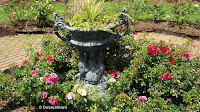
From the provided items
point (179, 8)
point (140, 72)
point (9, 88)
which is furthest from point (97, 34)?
point (179, 8)

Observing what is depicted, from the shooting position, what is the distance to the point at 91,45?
3.38 meters

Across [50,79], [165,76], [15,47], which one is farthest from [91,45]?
[15,47]

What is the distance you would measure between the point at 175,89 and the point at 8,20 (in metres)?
7.63

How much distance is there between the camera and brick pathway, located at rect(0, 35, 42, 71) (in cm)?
551

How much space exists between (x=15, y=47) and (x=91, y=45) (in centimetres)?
392

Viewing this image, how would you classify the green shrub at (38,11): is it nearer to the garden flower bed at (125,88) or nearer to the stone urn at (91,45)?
the garden flower bed at (125,88)

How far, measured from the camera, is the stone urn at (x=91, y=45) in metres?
3.40

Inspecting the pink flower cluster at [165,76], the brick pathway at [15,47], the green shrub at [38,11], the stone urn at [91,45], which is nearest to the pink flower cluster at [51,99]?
the stone urn at [91,45]

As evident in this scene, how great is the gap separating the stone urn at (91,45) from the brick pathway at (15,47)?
189 centimetres

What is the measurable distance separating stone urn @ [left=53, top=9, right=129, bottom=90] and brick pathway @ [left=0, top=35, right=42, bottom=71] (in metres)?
1.89

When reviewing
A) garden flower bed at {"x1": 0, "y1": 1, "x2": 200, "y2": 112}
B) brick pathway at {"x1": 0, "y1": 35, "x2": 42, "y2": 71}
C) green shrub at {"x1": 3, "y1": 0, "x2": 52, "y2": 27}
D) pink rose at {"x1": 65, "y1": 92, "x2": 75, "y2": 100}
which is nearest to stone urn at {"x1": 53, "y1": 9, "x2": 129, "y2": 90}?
garden flower bed at {"x1": 0, "y1": 1, "x2": 200, "y2": 112}

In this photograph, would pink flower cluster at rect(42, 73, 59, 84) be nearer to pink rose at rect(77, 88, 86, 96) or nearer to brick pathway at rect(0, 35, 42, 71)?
pink rose at rect(77, 88, 86, 96)

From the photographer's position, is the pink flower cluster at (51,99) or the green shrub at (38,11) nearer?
the pink flower cluster at (51,99)

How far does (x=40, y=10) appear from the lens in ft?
24.9
